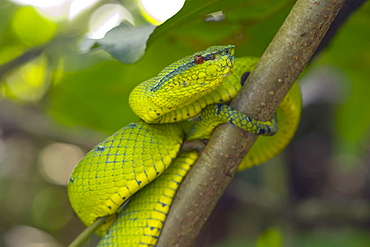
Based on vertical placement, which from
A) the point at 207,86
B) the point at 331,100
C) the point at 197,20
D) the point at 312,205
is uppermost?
the point at 197,20

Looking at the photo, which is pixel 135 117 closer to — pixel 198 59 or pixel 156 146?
pixel 156 146

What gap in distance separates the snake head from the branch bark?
92 millimetres

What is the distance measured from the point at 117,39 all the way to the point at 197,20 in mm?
343

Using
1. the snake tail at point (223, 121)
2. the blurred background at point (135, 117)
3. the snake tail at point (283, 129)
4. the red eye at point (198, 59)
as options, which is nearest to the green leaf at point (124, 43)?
the blurred background at point (135, 117)

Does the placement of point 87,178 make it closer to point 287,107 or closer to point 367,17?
point 287,107

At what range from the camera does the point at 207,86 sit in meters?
1.25

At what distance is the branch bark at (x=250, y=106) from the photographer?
1093mm

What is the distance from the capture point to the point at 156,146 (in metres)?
1.34

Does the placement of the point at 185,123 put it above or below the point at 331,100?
above

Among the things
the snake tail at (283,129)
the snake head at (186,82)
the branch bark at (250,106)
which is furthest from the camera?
the snake tail at (283,129)

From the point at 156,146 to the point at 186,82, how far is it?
9.2 inches

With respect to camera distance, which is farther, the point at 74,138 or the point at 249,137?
the point at 74,138

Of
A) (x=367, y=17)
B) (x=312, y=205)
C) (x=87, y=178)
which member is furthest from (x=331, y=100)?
(x=87, y=178)

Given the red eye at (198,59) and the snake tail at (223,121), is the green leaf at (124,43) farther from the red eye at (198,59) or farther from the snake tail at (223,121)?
the snake tail at (223,121)
